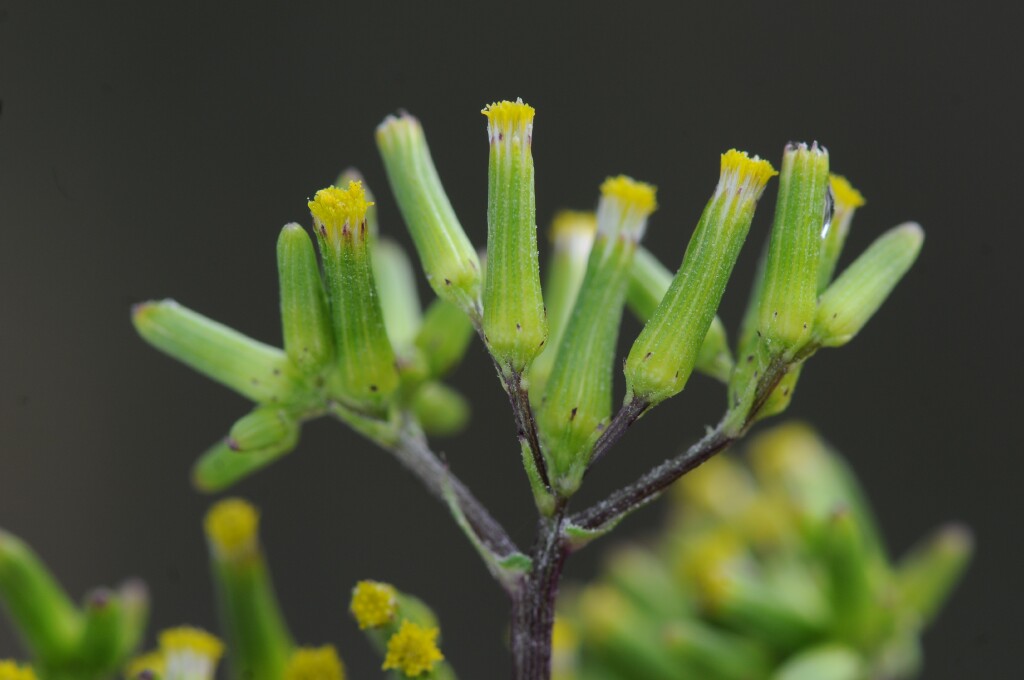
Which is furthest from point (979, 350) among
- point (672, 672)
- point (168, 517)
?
point (168, 517)

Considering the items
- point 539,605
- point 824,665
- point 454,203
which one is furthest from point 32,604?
point 454,203

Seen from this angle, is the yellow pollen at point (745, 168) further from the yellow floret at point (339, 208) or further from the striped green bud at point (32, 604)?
the striped green bud at point (32, 604)

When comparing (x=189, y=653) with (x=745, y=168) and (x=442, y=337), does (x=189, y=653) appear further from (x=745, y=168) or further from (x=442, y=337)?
(x=745, y=168)

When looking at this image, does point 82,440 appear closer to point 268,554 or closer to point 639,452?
point 268,554

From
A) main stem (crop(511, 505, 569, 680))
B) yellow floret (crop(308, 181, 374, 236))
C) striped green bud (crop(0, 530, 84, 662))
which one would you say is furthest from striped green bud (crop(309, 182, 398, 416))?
striped green bud (crop(0, 530, 84, 662))

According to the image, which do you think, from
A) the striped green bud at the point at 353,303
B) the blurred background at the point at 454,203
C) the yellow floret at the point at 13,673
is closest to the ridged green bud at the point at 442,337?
the striped green bud at the point at 353,303
